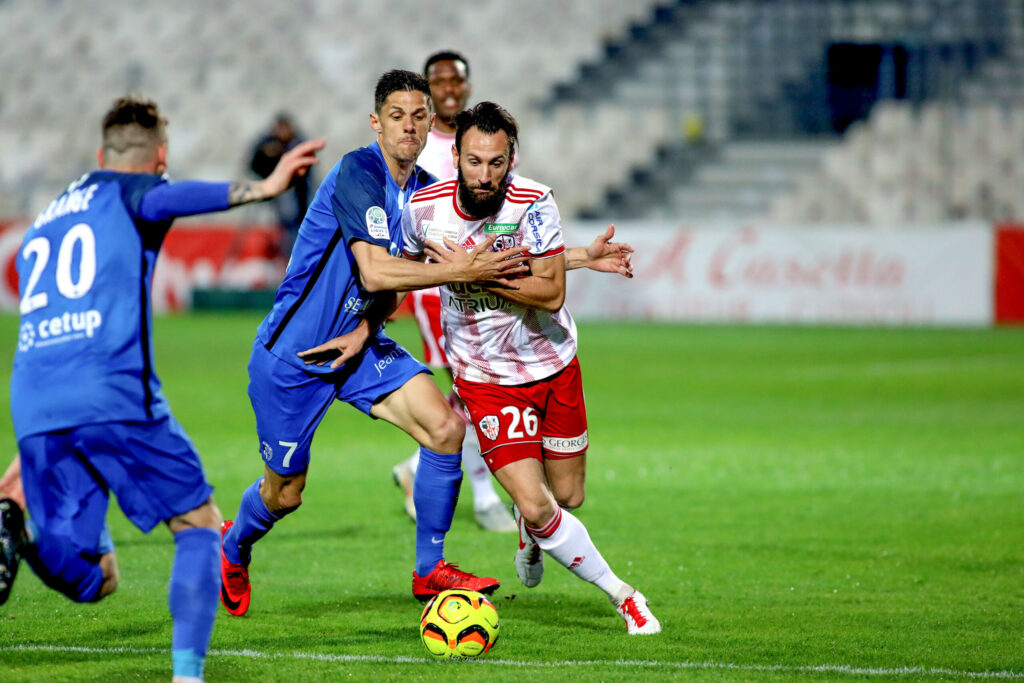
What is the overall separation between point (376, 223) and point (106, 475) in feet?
5.30

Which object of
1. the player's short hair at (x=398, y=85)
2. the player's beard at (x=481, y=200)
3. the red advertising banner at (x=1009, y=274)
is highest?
the player's short hair at (x=398, y=85)

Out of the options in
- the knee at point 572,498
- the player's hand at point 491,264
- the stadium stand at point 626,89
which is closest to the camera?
the player's hand at point 491,264

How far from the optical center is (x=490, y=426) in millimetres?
5434

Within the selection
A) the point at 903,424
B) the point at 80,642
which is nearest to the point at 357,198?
the point at 80,642

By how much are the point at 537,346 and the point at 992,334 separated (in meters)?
16.6

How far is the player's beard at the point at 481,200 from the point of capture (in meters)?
5.30

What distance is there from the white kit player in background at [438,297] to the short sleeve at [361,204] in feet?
7.67

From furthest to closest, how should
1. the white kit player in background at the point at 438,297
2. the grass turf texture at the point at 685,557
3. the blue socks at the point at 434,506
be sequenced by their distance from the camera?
the white kit player in background at the point at 438,297
the blue socks at the point at 434,506
the grass turf texture at the point at 685,557

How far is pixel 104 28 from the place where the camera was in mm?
32219

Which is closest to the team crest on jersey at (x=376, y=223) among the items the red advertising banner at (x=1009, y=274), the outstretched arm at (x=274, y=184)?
the outstretched arm at (x=274, y=184)

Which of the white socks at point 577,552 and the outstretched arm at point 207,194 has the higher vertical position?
the outstretched arm at point 207,194

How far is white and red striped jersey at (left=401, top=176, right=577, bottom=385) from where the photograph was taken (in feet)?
17.7

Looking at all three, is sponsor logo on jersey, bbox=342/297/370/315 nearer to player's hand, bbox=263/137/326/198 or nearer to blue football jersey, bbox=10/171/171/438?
player's hand, bbox=263/137/326/198

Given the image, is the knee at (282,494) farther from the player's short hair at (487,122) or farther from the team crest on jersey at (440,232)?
the player's short hair at (487,122)
